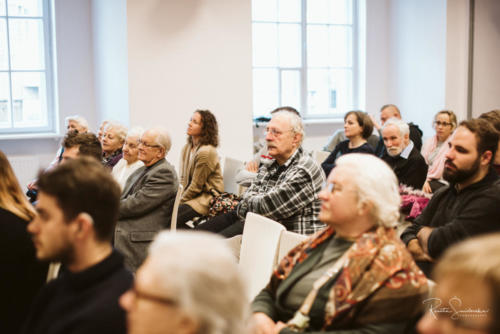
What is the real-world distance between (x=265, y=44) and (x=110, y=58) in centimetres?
245

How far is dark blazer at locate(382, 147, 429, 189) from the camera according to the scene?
4691 millimetres

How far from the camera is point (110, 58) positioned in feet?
24.4

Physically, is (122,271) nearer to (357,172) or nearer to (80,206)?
(80,206)

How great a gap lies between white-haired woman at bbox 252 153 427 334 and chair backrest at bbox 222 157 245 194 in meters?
2.98

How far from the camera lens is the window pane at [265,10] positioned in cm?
876

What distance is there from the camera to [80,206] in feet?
5.58

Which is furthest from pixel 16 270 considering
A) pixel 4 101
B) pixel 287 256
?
pixel 4 101

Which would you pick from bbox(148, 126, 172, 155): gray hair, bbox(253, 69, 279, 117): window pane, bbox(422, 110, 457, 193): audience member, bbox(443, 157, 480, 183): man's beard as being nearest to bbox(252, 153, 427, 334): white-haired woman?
bbox(443, 157, 480, 183): man's beard

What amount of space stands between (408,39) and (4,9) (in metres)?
5.52

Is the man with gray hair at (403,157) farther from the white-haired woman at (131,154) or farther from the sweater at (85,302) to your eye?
the sweater at (85,302)

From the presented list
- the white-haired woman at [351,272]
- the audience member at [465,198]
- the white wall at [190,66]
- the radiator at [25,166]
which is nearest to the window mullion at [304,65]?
the white wall at [190,66]

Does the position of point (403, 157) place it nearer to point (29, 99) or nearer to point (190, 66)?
point (190, 66)

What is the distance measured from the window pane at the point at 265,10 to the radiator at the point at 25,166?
3.68 metres

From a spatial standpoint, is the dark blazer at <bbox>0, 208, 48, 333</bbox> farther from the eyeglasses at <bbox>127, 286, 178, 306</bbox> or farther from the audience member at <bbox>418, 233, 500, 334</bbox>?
the audience member at <bbox>418, 233, 500, 334</bbox>
